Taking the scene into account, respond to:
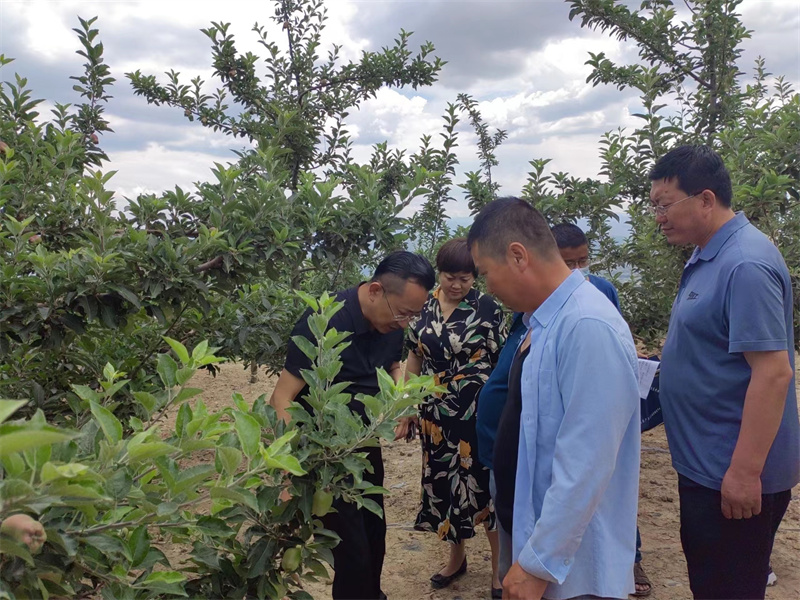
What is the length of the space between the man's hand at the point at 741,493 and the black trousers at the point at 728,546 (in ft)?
0.20

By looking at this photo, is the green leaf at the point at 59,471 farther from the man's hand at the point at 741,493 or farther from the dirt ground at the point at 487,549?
the dirt ground at the point at 487,549

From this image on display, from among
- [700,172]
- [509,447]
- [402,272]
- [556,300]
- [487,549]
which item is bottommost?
[487,549]

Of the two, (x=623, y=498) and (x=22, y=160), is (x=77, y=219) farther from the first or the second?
(x=623, y=498)

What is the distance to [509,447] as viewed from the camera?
1812 millimetres

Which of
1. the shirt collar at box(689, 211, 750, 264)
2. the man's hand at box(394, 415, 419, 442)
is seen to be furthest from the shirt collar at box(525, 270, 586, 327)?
the man's hand at box(394, 415, 419, 442)

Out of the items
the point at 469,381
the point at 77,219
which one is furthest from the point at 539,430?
the point at 77,219

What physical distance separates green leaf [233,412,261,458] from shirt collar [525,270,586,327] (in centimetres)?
82

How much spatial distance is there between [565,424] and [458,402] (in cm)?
159

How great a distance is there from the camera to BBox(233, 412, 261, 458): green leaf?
134 centimetres

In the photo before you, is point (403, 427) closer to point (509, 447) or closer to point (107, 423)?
point (509, 447)

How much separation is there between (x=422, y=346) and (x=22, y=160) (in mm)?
2155

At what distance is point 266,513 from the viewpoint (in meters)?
1.81

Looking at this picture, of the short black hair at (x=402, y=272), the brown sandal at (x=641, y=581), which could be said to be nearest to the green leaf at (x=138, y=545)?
the short black hair at (x=402, y=272)

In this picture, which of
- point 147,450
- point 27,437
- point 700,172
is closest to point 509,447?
point 147,450
